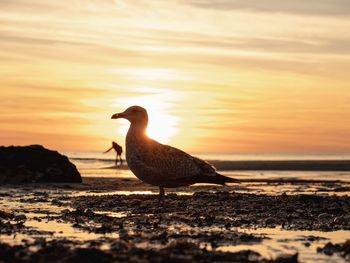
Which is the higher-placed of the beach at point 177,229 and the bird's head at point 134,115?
the bird's head at point 134,115

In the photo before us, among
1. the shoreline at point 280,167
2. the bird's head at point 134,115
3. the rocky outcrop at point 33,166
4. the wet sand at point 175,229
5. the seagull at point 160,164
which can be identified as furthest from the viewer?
the shoreline at point 280,167

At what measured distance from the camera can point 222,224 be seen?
13055 mm

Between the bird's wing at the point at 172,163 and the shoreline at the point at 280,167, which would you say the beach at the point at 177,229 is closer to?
the bird's wing at the point at 172,163

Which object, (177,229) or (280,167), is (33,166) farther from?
(280,167)

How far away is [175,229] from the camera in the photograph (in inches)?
475

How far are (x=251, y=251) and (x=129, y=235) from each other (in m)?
2.25

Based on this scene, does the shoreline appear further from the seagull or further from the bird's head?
the seagull

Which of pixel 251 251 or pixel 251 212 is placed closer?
pixel 251 251

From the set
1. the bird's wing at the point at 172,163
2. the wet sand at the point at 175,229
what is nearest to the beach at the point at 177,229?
the wet sand at the point at 175,229

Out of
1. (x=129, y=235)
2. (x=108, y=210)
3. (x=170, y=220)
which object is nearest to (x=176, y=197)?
(x=108, y=210)

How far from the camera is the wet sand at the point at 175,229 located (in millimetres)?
8969

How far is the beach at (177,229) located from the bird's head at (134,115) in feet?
6.57

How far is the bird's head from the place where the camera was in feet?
58.3

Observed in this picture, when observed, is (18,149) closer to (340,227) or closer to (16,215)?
(16,215)
